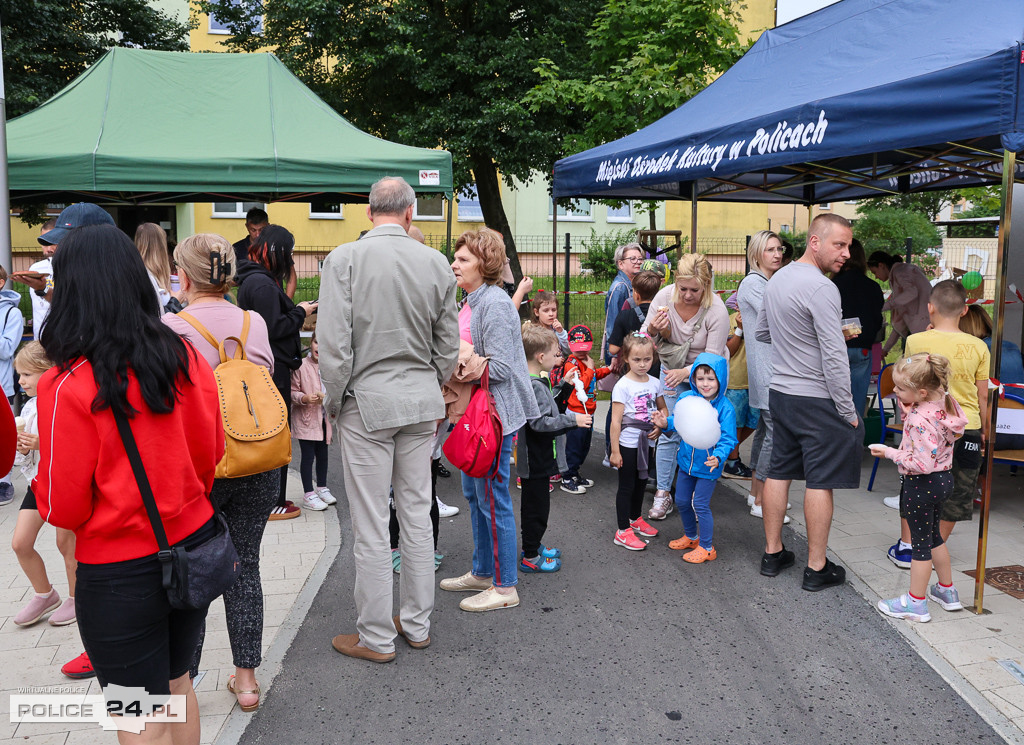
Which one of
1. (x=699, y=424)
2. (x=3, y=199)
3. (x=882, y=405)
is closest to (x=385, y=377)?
(x=699, y=424)

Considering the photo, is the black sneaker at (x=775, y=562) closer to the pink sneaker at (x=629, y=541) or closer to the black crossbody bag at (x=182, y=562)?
the pink sneaker at (x=629, y=541)

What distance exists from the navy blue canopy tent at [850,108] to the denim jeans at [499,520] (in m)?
2.63

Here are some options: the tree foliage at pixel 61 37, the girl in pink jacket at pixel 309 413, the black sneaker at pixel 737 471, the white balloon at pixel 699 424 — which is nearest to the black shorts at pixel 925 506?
the white balloon at pixel 699 424

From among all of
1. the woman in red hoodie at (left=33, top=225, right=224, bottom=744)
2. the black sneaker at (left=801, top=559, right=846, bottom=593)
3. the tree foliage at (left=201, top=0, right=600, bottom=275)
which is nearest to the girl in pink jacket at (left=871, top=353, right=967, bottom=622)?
the black sneaker at (left=801, top=559, right=846, bottom=593)

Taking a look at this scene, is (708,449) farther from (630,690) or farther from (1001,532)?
(1001,532)

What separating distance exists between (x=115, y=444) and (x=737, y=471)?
5.58 metres

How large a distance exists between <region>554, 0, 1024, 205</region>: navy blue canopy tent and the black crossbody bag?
146 inches

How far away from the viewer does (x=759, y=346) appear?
5.55 m

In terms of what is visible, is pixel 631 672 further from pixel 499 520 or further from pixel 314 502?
pixel 314 502

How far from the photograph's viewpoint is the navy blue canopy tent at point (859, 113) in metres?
4.00

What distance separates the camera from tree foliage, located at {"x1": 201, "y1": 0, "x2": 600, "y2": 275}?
16812 millimetres

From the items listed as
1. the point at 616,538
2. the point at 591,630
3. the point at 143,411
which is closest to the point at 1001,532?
the point at 616,538

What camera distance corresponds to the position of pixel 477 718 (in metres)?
3.33

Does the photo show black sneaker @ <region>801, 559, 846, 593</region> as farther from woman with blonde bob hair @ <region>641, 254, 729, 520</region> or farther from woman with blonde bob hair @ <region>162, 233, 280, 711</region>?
woman with blonde bob hair @ <region>162, 233, 280, 711</region>
